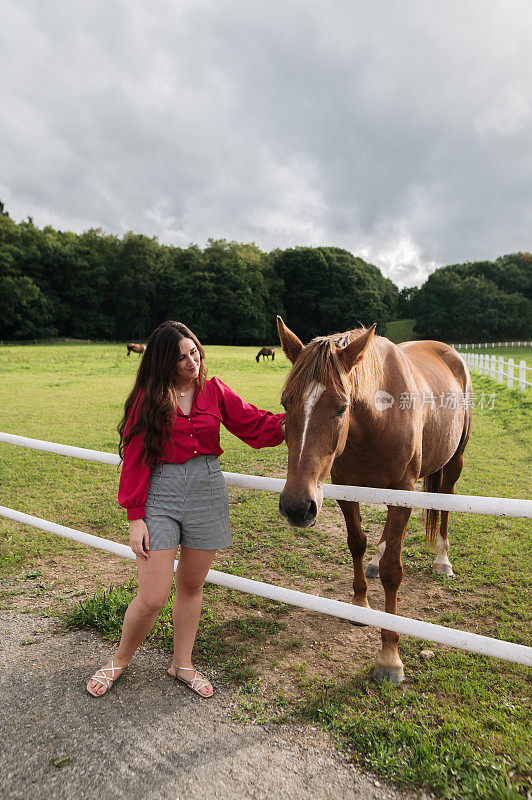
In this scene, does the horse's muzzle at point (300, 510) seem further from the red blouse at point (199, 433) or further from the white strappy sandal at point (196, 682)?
the white strappy sandal at point (196, 682)

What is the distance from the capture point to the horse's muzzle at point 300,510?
193 cm

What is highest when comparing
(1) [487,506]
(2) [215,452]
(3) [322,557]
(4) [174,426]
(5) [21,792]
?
(4) [174,426]

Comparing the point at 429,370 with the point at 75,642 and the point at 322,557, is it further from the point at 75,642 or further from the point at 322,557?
the point at 75,642

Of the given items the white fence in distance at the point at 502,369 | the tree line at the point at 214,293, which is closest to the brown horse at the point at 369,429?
the white fence in distance at the point at 502,369

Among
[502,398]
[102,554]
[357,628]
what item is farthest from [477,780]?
[502,398]

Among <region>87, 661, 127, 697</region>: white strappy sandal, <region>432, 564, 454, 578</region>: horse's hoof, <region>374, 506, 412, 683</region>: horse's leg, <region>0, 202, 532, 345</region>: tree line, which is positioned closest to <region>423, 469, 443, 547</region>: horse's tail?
<region>432, 564, 454, 578</region>: horse's hoof

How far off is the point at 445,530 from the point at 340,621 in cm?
146

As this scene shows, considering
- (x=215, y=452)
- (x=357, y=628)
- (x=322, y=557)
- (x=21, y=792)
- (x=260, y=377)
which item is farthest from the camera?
(x=260, y=377)

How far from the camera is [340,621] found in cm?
329

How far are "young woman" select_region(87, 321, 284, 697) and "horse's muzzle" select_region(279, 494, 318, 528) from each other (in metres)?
0.60

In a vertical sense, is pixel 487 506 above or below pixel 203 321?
below

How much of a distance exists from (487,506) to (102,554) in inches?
147

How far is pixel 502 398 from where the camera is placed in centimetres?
1395

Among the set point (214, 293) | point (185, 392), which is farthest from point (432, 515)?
point (214, 293)
